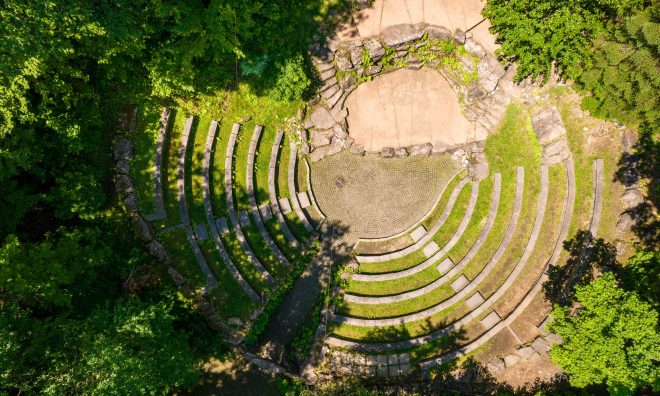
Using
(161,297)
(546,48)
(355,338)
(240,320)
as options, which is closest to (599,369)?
(355,338)

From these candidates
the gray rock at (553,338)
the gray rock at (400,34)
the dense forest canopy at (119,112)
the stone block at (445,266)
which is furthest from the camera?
the stone block at (445,266)

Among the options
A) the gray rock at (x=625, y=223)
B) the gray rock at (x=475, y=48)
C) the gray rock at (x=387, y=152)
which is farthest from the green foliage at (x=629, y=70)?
the gray rock at (x=387, y=152)

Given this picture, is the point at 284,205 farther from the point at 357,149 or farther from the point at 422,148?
the point at 422,148

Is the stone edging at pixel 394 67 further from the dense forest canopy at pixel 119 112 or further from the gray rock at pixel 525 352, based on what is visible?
the gray rock at pixel 525 352

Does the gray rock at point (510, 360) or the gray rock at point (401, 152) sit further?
the gray rock at point (401, 152)

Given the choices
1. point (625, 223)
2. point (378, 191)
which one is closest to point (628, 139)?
point (625, 223)

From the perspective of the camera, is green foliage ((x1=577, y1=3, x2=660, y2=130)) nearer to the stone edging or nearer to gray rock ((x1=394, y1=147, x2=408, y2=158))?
the stone edging

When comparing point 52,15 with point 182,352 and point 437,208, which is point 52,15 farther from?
point 437,208

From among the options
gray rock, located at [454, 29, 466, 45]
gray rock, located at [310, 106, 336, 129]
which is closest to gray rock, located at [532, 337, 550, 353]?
gray rock, located at [310, 106, 336, 129]
